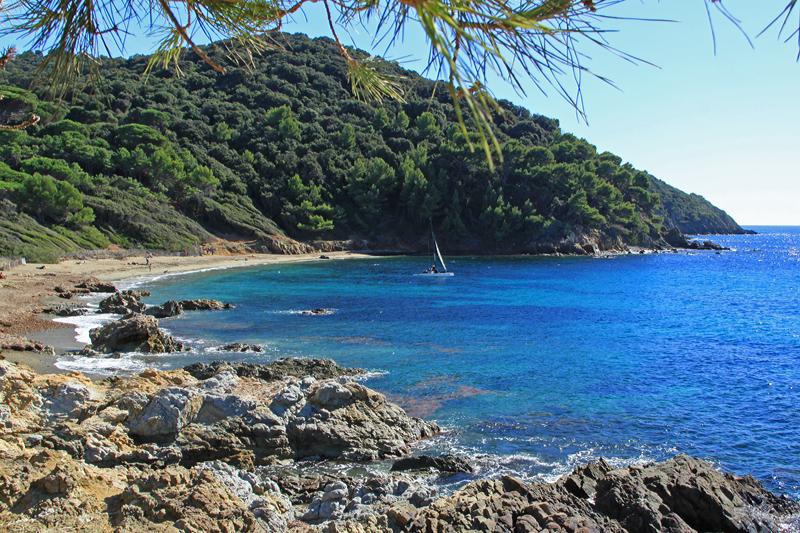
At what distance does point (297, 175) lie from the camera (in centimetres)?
7619

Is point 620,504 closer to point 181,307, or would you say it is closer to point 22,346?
point 22,346

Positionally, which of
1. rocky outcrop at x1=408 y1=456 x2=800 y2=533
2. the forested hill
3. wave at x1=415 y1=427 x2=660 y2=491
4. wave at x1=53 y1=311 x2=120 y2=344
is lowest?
wave at x1=415 y1=427 x2=660 y2=491

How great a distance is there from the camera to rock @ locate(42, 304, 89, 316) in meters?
25.4

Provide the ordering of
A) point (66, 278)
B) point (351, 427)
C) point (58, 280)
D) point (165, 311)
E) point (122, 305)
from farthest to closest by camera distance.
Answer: point (66, 278) < point (58, 280) < point (165, 311) < point (122, 305) < point (351, 427)

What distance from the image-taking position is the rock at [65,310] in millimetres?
25375

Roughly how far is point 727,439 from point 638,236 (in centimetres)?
7822

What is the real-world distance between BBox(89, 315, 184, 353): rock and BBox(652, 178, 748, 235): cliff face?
545ft

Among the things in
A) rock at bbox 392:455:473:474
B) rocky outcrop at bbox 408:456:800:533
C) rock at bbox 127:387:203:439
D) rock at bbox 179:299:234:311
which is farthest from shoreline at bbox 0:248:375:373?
rocky outcrop at bbox 408:456:800:533

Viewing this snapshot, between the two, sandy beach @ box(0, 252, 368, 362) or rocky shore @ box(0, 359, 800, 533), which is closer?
rocky shore @ box(0, 359, 800, 533)

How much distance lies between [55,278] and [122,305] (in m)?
11.7

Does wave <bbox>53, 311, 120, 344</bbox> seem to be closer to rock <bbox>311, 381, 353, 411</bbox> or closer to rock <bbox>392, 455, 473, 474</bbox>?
rock <bbox>311, 381, 353, 411</bbox>

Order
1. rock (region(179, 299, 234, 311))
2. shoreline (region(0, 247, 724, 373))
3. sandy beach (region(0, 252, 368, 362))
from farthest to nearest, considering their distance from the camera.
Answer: rock (region(179, 299, 234, 311))
sandy beach (region(0, 252, 368, 362))
shoreline (region(0, 247, 724, 373))

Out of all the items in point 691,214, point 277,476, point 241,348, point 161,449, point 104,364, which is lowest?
point 241,348

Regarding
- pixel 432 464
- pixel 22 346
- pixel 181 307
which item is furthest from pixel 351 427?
pixel 181 307
